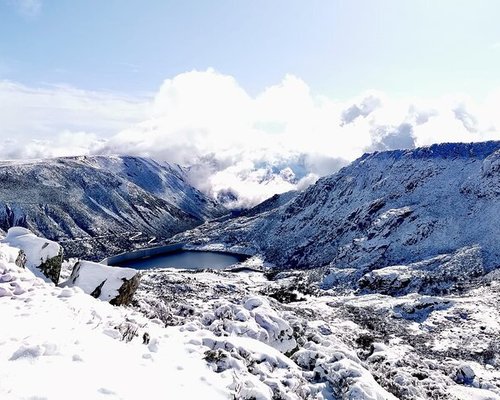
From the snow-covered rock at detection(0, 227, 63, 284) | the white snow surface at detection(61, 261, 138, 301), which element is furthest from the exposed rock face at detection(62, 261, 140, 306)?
the snow-covered rock at detection(0, 227, 63, 284)

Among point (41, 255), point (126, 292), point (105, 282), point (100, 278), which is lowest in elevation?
point (126, 292)

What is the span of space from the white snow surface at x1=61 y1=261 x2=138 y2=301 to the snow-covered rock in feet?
5.81

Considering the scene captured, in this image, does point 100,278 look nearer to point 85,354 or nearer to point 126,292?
point 126,292

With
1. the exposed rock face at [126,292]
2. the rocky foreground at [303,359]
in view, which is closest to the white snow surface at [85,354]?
the rocky foreground at [303,359]

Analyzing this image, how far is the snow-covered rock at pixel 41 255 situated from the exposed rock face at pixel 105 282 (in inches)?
68.3

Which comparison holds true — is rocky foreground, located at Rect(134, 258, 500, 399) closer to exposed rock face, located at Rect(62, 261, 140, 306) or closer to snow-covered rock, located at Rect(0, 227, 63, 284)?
exposed rock face, located at Rect(62, 261, 140, 306)

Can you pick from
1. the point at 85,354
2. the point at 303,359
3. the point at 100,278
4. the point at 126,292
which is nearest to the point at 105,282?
the point at 100,278

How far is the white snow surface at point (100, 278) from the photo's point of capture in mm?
37781

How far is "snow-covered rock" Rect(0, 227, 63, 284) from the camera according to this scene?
126 feet

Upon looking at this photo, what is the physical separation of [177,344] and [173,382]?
5.99 m

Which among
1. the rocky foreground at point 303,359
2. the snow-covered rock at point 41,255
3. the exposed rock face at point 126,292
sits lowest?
the rocky foreground at point 303,359

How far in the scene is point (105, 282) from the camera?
38.4 m

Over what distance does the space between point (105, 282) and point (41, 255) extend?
677 cm

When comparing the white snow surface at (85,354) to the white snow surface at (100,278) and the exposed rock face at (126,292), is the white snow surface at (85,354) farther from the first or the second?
the exposed rock face at (126,292)
